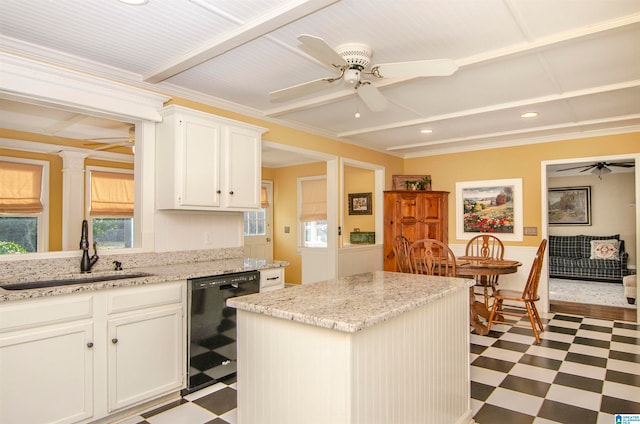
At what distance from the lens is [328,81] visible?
2492 mm

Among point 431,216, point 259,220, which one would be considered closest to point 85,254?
point 431,216

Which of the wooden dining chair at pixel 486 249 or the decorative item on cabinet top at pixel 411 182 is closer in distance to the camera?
the wooden dining chair at pixel 486 249

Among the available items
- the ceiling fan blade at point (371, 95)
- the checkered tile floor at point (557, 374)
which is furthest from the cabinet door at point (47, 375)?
the checkered tile floor at point (557, 374)

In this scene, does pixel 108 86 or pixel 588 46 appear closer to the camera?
pixel 588 46

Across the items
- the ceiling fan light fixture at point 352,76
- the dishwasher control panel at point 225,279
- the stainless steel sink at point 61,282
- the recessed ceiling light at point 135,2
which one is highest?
the recessed ceiling light at point 135,2

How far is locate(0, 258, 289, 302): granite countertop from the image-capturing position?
2.07 meters

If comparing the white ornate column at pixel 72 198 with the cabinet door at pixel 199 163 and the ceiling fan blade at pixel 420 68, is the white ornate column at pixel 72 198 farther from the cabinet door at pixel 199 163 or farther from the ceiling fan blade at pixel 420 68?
the ceiling fan blade at pixel 420 68

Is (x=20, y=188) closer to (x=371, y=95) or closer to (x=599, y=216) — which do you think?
(x=371, y=95)

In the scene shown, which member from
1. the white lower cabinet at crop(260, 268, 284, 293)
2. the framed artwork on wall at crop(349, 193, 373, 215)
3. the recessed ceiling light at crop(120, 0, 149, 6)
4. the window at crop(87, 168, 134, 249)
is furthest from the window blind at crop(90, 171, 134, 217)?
the recessed ceiling light at crop(120, 0, 149, 6)

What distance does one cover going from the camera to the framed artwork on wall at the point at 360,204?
21.1ft

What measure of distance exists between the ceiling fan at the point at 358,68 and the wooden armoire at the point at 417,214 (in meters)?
2.98

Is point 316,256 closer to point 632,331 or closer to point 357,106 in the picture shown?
point 357,106

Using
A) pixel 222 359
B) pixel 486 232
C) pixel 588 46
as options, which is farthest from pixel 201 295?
pixel 486 232

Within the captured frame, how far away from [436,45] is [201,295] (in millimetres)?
2322
